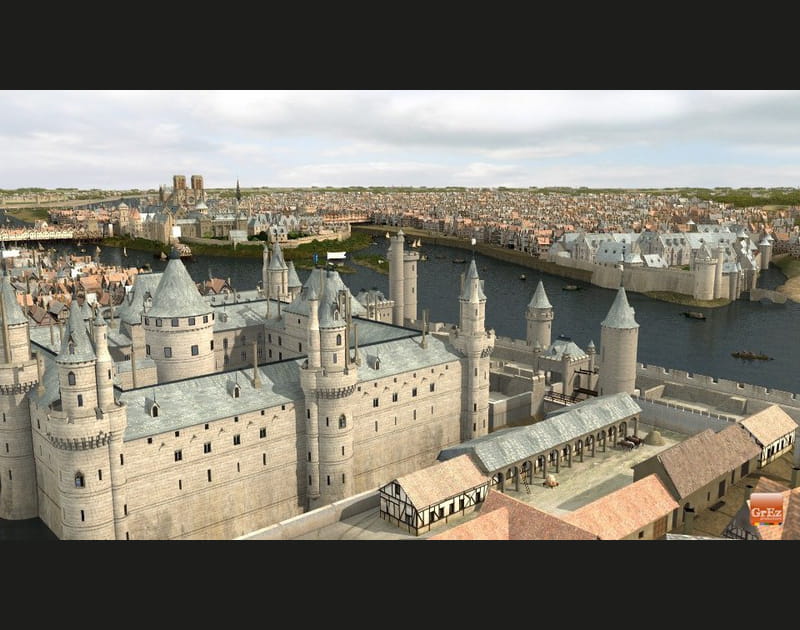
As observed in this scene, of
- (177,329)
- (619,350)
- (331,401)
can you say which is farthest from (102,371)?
(619,350)

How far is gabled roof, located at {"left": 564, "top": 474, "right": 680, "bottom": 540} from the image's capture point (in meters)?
34.2

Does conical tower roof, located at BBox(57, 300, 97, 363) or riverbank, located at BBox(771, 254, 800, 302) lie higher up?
conical tower roof, located at BBox(57, 300, 97, 363)

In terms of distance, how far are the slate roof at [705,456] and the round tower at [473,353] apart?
14923mm

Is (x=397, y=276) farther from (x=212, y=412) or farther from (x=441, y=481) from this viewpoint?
(x=212, y=412)

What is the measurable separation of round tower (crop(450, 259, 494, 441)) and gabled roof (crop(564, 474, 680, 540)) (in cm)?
1595

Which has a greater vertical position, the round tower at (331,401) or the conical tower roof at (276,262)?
the conical tower roof at (276,262)

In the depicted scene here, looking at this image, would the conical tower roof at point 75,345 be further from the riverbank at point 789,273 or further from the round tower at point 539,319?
the riverbank at point 789,273

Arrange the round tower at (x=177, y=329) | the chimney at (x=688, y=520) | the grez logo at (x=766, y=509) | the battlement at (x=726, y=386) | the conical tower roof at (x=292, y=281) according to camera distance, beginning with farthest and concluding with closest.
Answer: the conical tower roof at (x=292, y=281) < the battlement at (x=726, y=386) < the round tower at (x=177, y=329) < the chimney at (x=688, y=520) < the grez logo at (x=766, y=509)


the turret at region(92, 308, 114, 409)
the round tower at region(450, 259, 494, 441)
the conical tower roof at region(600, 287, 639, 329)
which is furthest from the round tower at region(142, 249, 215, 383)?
the conical tower roof at region(600, 287, 639, 329)

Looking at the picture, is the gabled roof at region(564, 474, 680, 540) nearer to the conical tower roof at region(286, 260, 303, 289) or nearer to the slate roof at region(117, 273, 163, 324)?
the slate roof at region(117, 273, 163, 324)

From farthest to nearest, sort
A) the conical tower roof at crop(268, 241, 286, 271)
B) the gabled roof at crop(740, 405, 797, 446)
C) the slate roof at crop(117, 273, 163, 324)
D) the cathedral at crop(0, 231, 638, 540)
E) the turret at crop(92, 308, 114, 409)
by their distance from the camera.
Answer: the conical tower roof at crop(268, 241, 286, 271) → the slate roof at crop(117, 273, 163, 324) → the gabled roof at crop(740, 405, 797, 446) → the cathedral at crop(0, 231, 638, 540) → the turret at crop(92, 308, 114, 409)

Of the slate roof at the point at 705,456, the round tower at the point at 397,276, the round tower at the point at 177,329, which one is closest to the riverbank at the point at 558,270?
the round tower at the point at 397,276

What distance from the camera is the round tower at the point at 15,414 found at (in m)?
40.1

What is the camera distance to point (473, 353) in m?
51.8
